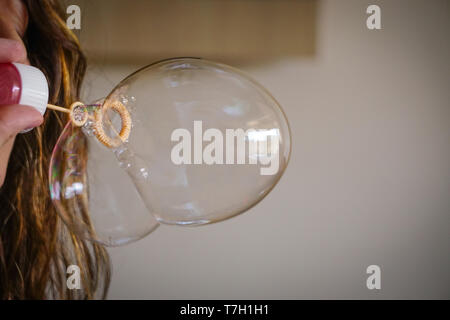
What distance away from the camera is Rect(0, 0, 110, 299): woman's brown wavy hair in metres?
0.63

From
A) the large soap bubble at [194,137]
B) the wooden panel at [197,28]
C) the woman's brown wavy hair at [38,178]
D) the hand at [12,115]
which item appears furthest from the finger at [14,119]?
the wooden panel at [197,28]

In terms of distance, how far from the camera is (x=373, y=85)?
3.53 ft

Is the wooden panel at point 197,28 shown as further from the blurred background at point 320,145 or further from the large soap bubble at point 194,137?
the large soap bubble at point 194,137

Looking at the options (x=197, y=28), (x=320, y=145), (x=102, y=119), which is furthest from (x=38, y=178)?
(x=320, y=145)

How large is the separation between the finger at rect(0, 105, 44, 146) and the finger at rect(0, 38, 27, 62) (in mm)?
59

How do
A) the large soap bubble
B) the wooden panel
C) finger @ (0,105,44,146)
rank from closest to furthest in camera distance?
1. finger @ (0,105,44,146)
2. the large soap bubble
3. the wooden panel

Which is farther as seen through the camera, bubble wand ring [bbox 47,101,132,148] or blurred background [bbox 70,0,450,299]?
blurred background [bbox 70,0,450,299]

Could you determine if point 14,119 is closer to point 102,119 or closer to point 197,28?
point 102,119

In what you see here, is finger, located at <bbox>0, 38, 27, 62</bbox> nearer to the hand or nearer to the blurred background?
the hand

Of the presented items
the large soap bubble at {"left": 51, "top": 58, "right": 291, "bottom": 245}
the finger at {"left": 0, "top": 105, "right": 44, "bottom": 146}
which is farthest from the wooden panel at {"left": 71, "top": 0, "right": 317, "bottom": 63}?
the finger at {"left": 0, "top": 105, "right": 44, "bottom": 146}

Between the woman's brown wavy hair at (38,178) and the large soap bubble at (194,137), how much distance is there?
0.25 meters

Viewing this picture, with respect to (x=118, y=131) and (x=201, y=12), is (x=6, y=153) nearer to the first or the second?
(x=118, y=131)
